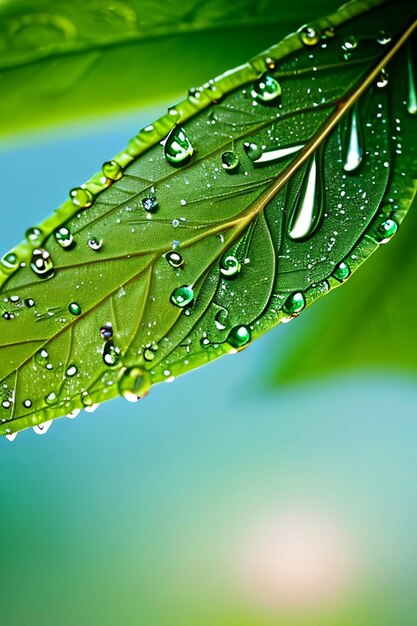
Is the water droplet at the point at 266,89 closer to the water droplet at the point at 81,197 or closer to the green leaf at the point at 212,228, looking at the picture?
the green leaf at the point at 212,228

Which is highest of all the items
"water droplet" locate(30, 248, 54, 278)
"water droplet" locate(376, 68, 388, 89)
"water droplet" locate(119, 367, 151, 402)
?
"water droplet" locate(376, 68, 388, 89)

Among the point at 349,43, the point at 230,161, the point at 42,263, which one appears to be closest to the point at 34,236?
the point at 42,263

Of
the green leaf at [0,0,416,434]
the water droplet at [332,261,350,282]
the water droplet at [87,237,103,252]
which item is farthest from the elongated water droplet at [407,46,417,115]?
the water droplet at [87,237,103,252]

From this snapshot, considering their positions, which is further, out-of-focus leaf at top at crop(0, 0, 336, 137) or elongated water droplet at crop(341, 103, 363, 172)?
out-of-focus leaf at top at crop(0, 0, 336, 137)

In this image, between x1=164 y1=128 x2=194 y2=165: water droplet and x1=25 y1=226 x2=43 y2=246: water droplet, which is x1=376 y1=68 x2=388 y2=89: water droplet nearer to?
x1=164 y1=128 x2=194 y2=165: water droplet

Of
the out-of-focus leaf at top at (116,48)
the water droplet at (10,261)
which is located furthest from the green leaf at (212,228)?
the out-of-focus leaf at top at (116,48)

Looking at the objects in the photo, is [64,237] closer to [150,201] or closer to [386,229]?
[150,201]

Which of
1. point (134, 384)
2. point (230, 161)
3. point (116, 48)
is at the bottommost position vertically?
point (134, 384)

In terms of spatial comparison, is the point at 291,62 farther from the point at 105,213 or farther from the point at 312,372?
the point at 312,372
